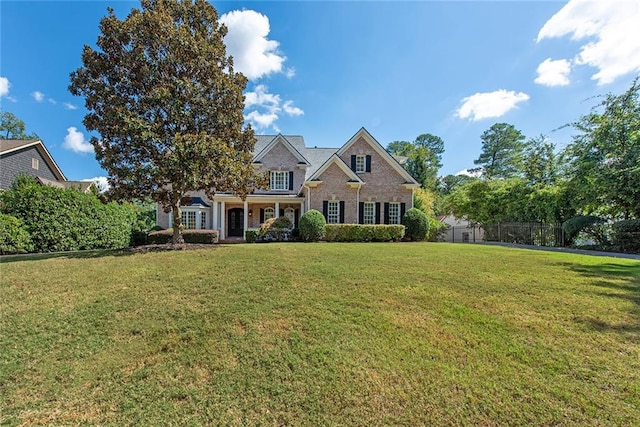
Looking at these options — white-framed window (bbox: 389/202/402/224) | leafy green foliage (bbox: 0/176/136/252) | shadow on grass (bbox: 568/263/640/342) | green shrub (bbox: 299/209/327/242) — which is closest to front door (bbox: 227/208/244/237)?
green shrub (bbox: 299/209/327/242)

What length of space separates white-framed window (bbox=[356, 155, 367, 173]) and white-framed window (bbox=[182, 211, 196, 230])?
42.5 ft

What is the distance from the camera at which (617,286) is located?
22.2ft

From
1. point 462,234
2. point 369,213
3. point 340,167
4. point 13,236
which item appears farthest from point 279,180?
point 462,234

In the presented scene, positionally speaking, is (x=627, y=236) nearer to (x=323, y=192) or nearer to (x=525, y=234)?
(x=525, y=234)

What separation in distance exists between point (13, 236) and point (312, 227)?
504 inches

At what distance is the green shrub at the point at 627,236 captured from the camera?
48.2 feet

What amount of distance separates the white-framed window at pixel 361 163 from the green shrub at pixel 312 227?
596 centimetres

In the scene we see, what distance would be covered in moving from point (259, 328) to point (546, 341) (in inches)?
173

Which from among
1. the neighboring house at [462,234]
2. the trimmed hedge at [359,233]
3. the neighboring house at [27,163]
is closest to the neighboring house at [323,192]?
the trimmed hedge at [359,233]

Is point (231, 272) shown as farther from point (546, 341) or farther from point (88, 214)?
point (88, 214)

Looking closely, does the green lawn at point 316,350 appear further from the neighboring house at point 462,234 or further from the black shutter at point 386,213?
the neighboring house at point 462,234

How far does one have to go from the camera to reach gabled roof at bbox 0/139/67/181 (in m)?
20.3

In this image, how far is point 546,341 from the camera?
172 inches

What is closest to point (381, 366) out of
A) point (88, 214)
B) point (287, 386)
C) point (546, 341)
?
point (287, 386)
